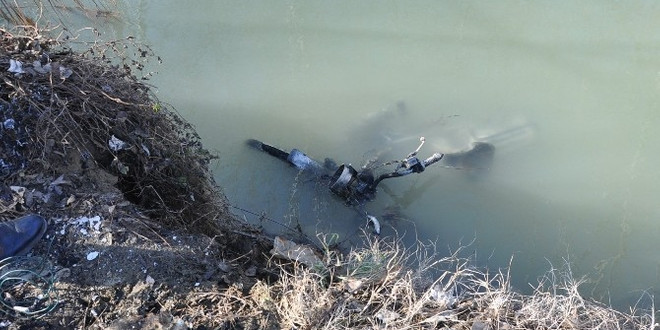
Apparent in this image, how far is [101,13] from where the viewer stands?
4531 millimetres

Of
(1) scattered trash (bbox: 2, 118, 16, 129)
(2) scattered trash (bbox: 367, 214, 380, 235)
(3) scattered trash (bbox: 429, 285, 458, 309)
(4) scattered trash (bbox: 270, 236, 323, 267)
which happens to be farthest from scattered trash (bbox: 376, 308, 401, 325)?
(1) scattered trash (bbox: 2, 118, 16, 129)

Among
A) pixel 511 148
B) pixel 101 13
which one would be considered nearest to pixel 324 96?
pixel 511 148

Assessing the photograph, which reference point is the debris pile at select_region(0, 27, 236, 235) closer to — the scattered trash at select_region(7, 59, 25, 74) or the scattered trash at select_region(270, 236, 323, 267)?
the scattered trash at select_region(7, 59, 25, 74)

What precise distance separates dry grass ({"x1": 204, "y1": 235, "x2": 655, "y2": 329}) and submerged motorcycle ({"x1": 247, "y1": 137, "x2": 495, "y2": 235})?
1163 millimetres

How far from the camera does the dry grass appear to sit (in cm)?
252

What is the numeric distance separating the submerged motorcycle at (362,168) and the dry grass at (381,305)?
1163 millimetres

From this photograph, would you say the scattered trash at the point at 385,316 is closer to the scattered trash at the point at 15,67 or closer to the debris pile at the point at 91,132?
the debris pile at the point at 91,132

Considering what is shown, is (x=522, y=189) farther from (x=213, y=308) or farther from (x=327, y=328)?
(x=213, y=308)

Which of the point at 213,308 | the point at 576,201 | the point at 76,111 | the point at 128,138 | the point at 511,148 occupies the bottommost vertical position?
the point at 576,201

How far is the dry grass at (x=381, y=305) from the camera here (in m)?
2.52

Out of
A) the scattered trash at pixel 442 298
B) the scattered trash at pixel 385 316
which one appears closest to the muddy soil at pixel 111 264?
the scattered trash at pixel 385 316

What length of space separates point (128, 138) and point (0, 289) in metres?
0.91

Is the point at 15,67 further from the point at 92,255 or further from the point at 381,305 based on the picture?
the point at 381,305

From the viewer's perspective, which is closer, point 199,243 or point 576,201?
point 199,243
